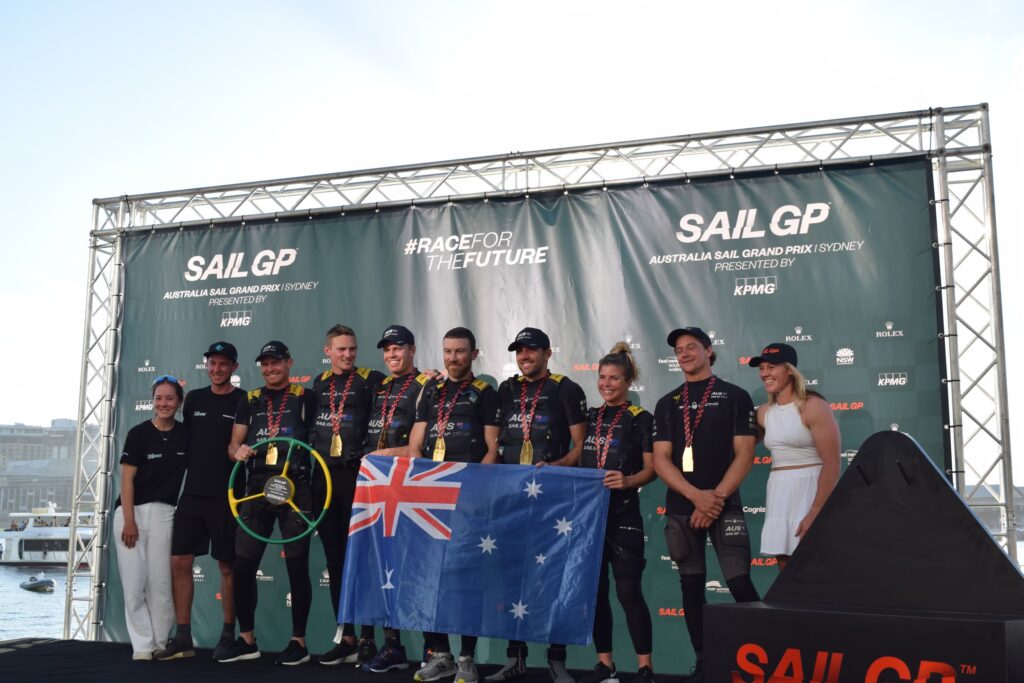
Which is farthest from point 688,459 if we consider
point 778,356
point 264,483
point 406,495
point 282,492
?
point 264,483

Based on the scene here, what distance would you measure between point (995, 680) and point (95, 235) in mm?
7547

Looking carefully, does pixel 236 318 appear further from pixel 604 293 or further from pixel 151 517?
pixel 604 293

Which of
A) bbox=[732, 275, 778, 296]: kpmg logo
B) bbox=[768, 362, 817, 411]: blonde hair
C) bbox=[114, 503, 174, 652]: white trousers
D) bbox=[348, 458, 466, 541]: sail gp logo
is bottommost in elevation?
bbox=[114, 503, 174, 652]: white trousers

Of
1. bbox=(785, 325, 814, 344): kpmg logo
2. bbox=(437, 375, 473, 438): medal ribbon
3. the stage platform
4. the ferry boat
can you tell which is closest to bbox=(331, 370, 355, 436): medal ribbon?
bbox=(437, 375, 473, 438): medal ribbon

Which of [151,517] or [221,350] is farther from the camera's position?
[221,350]

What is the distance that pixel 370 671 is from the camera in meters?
5.18

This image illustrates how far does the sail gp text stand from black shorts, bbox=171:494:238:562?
2.38 m

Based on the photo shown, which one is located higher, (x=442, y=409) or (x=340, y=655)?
(x=442, y=409)

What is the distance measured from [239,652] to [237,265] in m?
3.20

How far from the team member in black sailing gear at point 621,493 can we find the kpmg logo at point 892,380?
72.1 inches

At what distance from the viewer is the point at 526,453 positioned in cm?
510

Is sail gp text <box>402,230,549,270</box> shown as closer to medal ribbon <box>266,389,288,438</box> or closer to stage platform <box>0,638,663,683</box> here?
medal ribbon <box>266,389,288,438</box>

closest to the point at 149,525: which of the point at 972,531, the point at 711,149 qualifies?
the point at 711,149

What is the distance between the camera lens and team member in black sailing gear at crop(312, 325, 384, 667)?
562 cm
